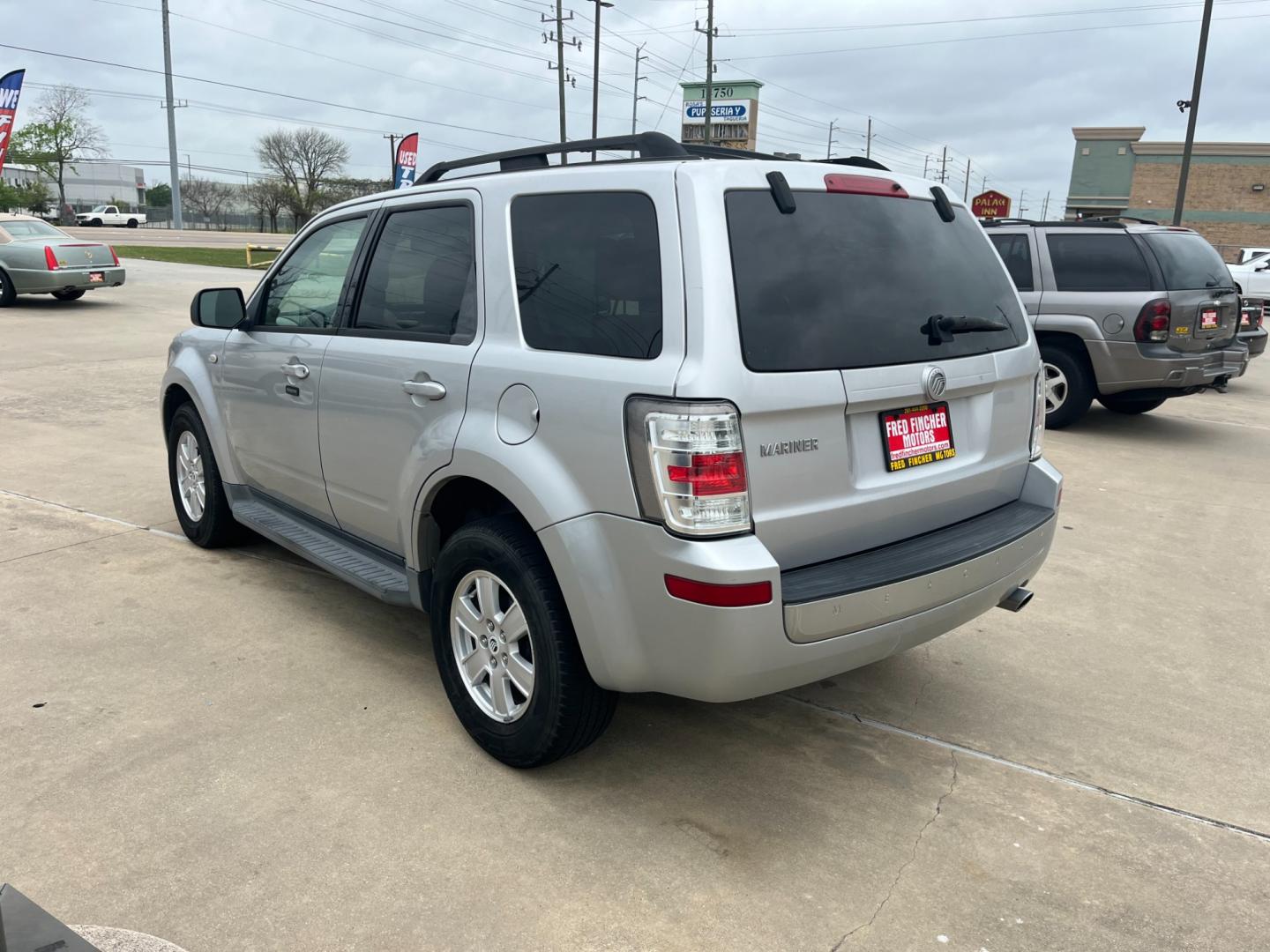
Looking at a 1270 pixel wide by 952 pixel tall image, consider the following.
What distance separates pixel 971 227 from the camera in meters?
3.39

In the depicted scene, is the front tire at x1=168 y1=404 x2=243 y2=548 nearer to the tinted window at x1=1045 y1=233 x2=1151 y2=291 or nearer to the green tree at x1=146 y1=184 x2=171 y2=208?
the tinted window at x1=1045 y1=233 x2=1151 y2=291

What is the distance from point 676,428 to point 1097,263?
7.88 m

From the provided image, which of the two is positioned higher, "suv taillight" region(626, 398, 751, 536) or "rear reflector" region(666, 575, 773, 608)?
"suv taillight" region(626, 398, 751, 536)

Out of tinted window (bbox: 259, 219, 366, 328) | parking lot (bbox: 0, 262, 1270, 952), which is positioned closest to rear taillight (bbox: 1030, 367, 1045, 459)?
parking lot (bbox: 0, 262, 1270, 952)

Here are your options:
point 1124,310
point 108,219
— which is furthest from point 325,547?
point 108,219

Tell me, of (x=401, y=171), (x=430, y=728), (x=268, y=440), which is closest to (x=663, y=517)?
(x=430, y=728)

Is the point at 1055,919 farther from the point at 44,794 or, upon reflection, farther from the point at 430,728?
the point at 44,794

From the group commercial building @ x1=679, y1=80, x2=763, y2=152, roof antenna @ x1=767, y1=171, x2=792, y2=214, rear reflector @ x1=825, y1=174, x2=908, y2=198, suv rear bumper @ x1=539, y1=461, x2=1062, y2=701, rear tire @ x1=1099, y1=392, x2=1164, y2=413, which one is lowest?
rear tire @ x1=1099, y1=392, x2=1164, y2=413

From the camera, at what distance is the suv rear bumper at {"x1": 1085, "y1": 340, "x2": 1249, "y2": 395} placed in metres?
8.47

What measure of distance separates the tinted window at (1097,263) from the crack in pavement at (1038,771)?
22.1ft

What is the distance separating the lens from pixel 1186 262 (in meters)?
8.67

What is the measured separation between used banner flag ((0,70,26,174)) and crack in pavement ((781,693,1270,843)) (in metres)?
20.2

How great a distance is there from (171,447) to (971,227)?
13.8 ft

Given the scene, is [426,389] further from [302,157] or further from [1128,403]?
[302,157]
